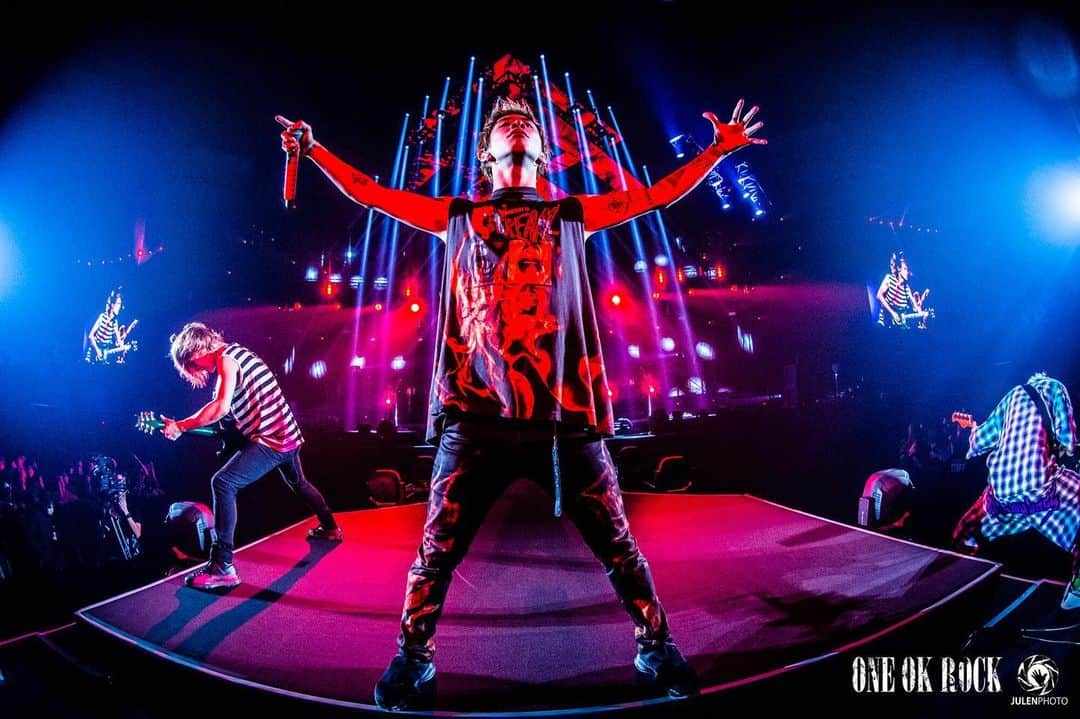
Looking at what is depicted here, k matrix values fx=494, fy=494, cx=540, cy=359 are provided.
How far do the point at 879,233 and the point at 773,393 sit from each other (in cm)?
672

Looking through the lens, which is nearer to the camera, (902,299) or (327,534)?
(327,534)

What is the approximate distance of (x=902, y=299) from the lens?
8055 millimetres

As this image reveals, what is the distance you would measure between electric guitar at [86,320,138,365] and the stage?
143 inches

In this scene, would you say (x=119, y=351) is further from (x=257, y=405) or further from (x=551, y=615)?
(x=551, y=615)

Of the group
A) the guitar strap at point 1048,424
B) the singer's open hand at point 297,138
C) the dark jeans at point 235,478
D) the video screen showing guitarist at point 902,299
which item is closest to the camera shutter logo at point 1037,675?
the guitar strap at point 1048,424

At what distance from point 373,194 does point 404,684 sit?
6.34 ft

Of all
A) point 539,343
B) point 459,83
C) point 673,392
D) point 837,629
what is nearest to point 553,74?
point 459,83

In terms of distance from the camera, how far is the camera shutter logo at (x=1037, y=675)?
83.7 inches

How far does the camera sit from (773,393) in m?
13.7

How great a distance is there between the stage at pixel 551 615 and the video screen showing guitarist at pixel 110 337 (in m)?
3.64

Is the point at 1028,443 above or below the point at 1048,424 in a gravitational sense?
below

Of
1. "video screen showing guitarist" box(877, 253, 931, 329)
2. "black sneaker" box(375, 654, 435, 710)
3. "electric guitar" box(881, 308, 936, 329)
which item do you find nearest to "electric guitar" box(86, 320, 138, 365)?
"black sneaker" box(375, 654, 435, 710)

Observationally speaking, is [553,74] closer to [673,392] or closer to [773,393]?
[773,393]

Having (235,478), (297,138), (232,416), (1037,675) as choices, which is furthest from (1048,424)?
(232,416)
